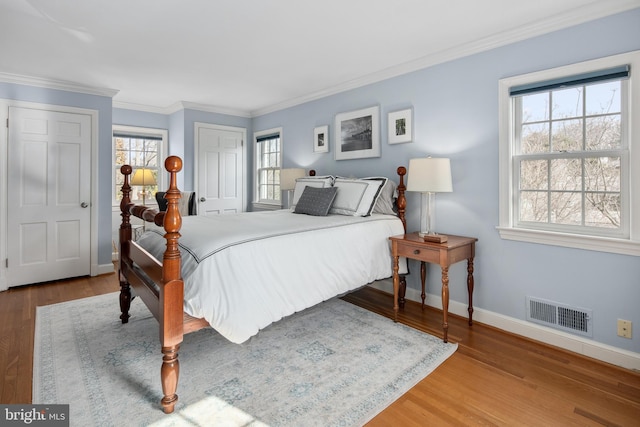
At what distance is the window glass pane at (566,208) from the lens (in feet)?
8.06

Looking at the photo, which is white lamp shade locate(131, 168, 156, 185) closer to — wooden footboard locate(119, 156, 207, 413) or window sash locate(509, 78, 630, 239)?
wooden footboard locate(119, 156, 207, 413)

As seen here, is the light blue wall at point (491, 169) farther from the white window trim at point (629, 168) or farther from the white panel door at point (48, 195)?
the white panel door at point (48, 195)

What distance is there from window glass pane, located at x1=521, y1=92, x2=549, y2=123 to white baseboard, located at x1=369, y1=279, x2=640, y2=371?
1.61 meters

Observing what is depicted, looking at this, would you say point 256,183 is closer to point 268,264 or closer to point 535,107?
point 268,264

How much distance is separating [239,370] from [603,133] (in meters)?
2.93

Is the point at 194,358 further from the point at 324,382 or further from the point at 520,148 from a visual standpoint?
the point at 520,148

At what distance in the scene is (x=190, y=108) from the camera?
5.04 meters

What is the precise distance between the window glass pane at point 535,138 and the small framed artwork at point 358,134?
1411 mm

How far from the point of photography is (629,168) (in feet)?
7.13

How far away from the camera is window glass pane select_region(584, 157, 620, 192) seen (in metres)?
2.28

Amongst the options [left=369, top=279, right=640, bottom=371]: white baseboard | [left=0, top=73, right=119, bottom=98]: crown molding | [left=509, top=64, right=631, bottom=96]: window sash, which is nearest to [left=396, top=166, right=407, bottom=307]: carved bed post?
[left=369, top=279, right=640, bottom=371]: white baseboard

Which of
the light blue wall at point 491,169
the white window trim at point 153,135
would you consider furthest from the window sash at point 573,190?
the white window trim at point 153,135

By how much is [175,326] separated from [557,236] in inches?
103

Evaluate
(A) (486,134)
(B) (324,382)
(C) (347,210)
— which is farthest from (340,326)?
(A) (486,134)
